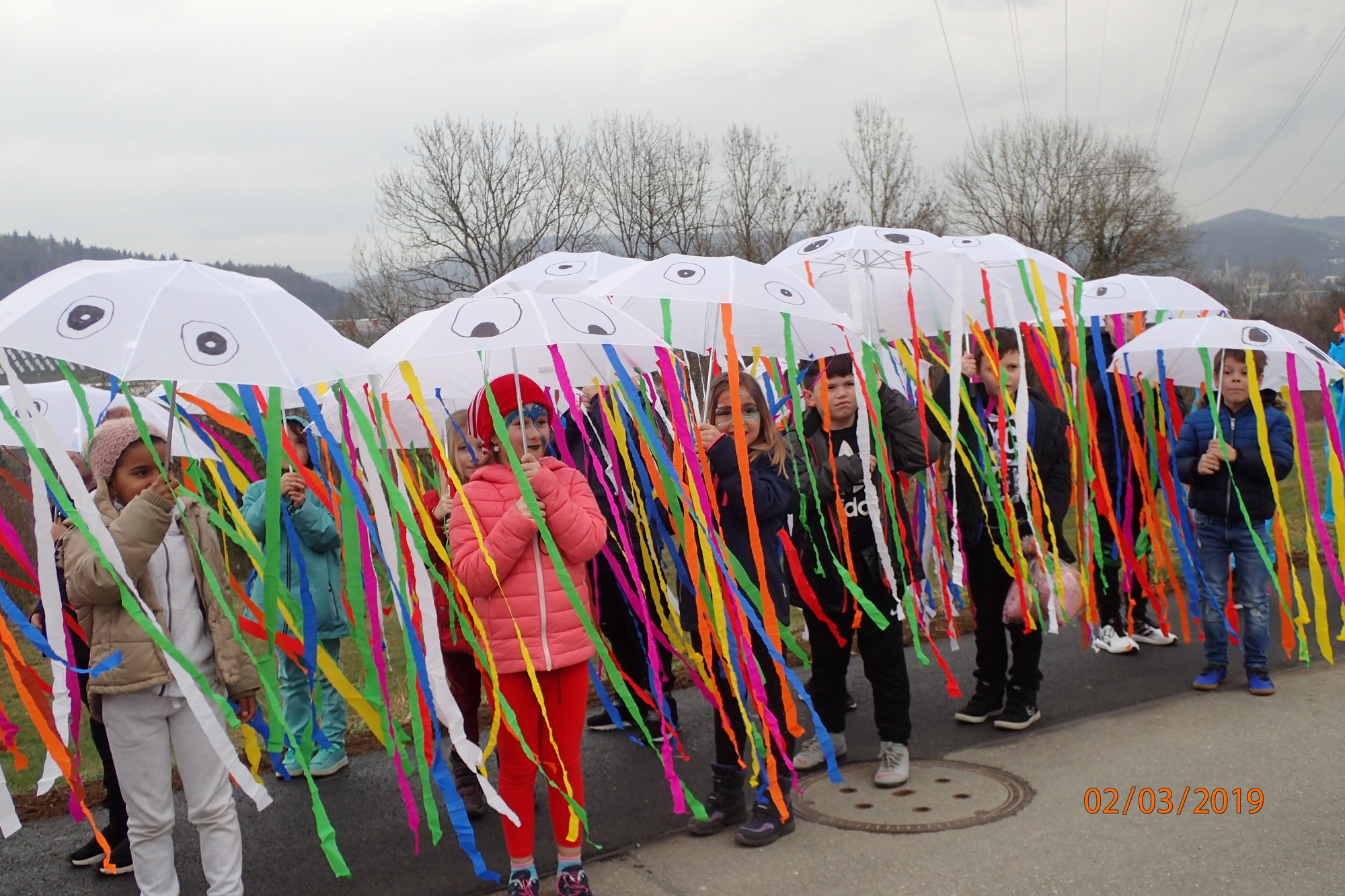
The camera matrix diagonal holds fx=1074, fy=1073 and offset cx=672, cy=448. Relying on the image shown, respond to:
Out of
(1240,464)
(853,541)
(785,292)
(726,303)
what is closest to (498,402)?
(726,303)

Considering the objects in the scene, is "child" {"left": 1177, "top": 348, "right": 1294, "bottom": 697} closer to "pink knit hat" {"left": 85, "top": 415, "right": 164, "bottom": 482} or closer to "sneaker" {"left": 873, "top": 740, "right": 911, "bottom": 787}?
"sneaker" {"left": 873, "top": 740, "right": 911, "bottom": 787}

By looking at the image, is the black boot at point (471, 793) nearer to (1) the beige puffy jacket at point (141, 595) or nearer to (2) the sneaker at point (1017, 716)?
(1) the beige puffy jacket at point (141, 595)

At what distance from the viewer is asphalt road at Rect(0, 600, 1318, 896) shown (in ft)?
Answer: 11.6

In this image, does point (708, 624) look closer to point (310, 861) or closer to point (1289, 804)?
point (310, 861)

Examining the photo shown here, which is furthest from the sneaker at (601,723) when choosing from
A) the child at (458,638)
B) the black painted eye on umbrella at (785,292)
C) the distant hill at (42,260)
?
the distant hill at (42,260)

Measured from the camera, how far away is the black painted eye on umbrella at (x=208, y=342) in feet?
8.11

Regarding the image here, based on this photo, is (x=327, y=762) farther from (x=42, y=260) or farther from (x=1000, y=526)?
(x=42, y=260)

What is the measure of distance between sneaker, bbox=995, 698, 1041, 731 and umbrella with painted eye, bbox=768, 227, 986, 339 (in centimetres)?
172

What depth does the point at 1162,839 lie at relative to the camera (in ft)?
11.3

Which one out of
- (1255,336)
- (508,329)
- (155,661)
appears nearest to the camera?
(155,661)

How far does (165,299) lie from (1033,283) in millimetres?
3840

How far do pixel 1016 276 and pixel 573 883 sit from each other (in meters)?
3.44

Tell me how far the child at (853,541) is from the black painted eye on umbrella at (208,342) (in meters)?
2.19

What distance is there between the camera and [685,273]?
12.6 ft
